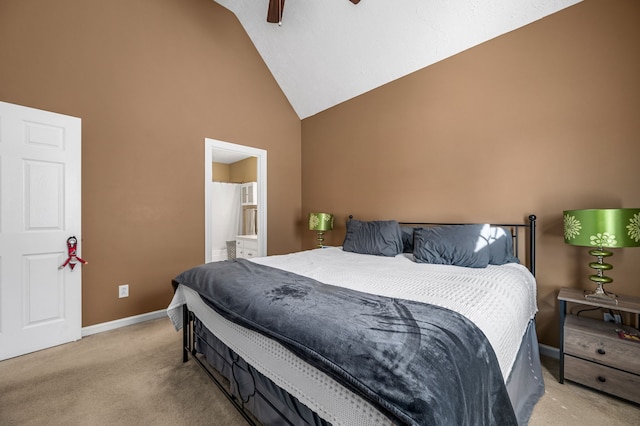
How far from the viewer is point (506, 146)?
238 centimetres

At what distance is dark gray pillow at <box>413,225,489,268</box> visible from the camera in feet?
6.82

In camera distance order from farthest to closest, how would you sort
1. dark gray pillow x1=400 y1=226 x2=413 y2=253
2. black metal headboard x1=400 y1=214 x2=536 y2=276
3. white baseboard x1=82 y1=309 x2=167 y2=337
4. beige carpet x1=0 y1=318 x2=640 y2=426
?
1. dark gray pillow x1=400 y1=226 x2=413 y2=253
2. white baseboard x1=82 y1=309 x2=167 y2=337
3. black metal headboard x1=400 y1=214 x2=536 y2=276
4. beige carpet x1=0 y1=318 x2=640 y2=426

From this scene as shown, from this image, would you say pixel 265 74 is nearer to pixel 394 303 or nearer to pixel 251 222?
pixel 251 222

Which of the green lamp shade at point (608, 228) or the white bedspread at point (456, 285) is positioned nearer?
the white bedspread at point (456, 285)

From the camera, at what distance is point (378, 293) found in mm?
1369

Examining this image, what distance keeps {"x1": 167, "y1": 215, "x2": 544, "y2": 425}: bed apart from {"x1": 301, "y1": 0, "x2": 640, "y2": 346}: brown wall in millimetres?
316

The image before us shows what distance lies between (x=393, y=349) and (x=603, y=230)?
176cm

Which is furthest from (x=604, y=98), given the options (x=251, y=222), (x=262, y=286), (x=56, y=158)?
(x=251, y=222)

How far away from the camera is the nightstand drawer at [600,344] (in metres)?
1.56

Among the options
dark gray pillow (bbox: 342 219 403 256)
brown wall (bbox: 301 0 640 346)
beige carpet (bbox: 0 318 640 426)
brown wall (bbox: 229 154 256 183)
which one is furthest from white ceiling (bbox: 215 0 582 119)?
beige carpet (bbox: 0 318 640 426)

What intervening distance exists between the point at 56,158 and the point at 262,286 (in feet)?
7.50

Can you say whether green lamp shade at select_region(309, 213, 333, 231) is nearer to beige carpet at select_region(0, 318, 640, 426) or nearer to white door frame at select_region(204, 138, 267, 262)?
white door frame at select_region(204, 138, 267, 262)

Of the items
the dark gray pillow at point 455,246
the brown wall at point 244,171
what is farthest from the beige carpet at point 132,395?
the brown wall at point 244,171

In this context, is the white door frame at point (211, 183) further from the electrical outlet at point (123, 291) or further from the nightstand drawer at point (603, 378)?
the nightstand drawer at point (603, 378)
